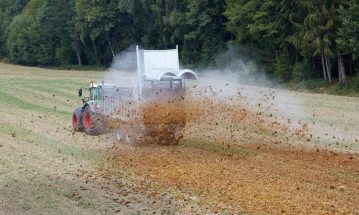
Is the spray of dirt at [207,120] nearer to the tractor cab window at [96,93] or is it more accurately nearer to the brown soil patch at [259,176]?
the brown soil patch at [259,176]

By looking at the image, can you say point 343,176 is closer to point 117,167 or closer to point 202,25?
point 117,167

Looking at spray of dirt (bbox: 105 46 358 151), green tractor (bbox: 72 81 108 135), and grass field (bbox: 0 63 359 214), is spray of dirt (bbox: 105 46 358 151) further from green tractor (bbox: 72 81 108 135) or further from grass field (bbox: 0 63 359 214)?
green tractor (bbox: 72 81 108 135)

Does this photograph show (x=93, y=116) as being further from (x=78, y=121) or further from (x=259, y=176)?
(x=259, y=176)

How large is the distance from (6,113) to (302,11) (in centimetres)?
2493

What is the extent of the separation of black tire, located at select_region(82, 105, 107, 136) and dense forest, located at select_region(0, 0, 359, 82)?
21.0 meters

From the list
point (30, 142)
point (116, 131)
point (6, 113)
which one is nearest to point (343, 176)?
point (116, 131)

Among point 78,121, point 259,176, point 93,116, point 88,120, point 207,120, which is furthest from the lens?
point 78,121

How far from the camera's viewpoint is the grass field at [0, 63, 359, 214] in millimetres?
10828

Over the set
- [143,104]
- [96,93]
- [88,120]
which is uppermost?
[96,93]

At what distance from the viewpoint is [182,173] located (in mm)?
13484

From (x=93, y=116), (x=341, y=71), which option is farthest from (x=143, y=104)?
(x=341, y=71)

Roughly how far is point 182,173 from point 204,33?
46481 mm

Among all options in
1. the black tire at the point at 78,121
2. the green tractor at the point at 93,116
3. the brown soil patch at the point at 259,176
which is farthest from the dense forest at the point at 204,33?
the brown soil patch at the point at 259,176

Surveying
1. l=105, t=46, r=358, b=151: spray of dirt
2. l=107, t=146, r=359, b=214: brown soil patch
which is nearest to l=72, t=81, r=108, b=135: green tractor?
l=105, t=46, r=358, b=151: spray of dirt
